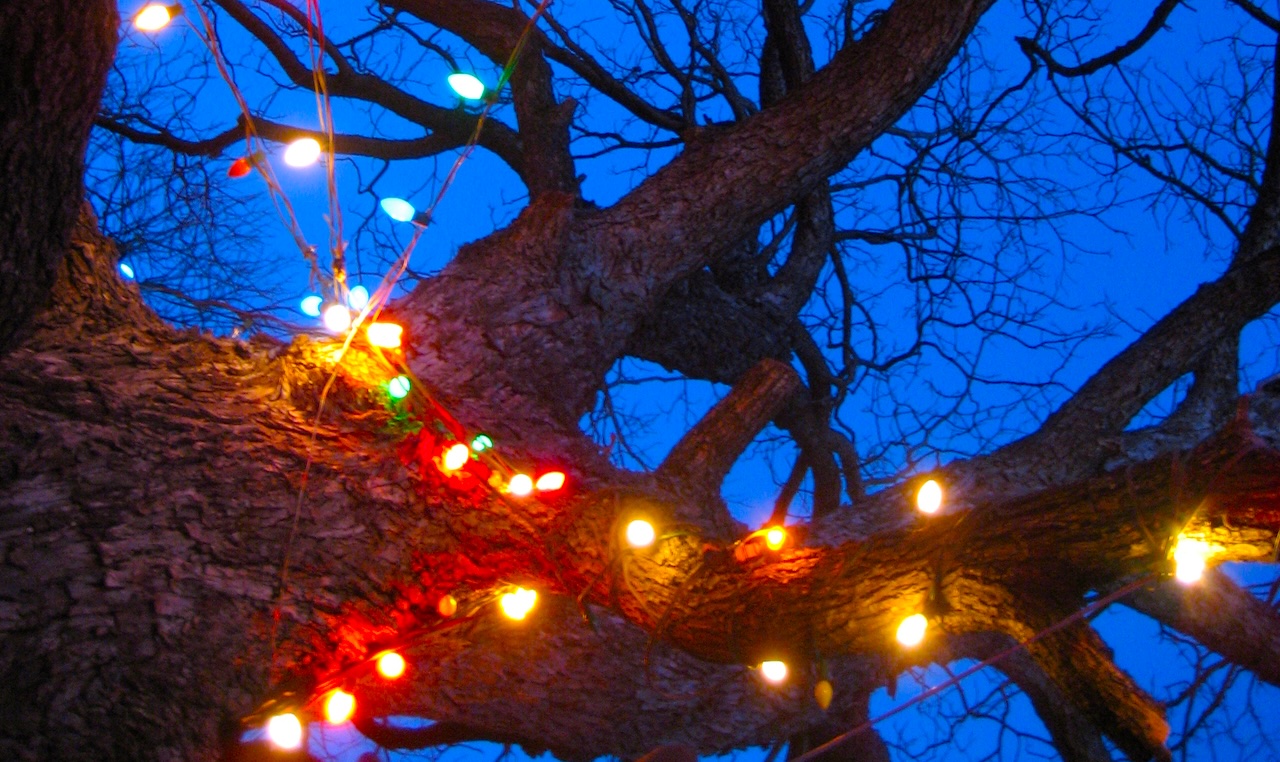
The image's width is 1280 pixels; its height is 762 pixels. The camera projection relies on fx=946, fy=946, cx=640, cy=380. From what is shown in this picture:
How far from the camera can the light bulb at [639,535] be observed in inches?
83.8

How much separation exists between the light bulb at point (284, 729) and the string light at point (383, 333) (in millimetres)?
832

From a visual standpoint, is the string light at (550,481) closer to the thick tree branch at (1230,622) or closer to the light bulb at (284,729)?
the light bulb at (284,729)

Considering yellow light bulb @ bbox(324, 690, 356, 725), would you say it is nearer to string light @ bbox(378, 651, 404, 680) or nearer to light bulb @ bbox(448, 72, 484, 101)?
string light @ bbox(378, 651, 404, 680)

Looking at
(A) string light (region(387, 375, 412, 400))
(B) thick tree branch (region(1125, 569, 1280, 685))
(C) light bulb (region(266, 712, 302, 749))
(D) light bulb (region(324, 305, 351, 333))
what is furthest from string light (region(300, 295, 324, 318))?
(B) thick tree branch (region(1125, 569, 1280, 685))

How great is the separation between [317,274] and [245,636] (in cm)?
84

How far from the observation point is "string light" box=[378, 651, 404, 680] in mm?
2074

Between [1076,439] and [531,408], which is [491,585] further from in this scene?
[1076,439]

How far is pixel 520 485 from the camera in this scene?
87.1 inches

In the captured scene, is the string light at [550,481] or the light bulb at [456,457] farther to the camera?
the string light at [550,481]

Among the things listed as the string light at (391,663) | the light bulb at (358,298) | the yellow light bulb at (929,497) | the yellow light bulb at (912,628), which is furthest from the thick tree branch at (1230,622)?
the light bulb at (358,298)

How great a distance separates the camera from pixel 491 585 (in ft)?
7.11

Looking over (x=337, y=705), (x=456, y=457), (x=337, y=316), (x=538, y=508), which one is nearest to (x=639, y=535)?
(x=538, y=508)

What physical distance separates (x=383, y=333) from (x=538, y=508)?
0.55 metres

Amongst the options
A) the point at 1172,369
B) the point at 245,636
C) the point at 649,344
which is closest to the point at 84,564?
the point at 245,636
